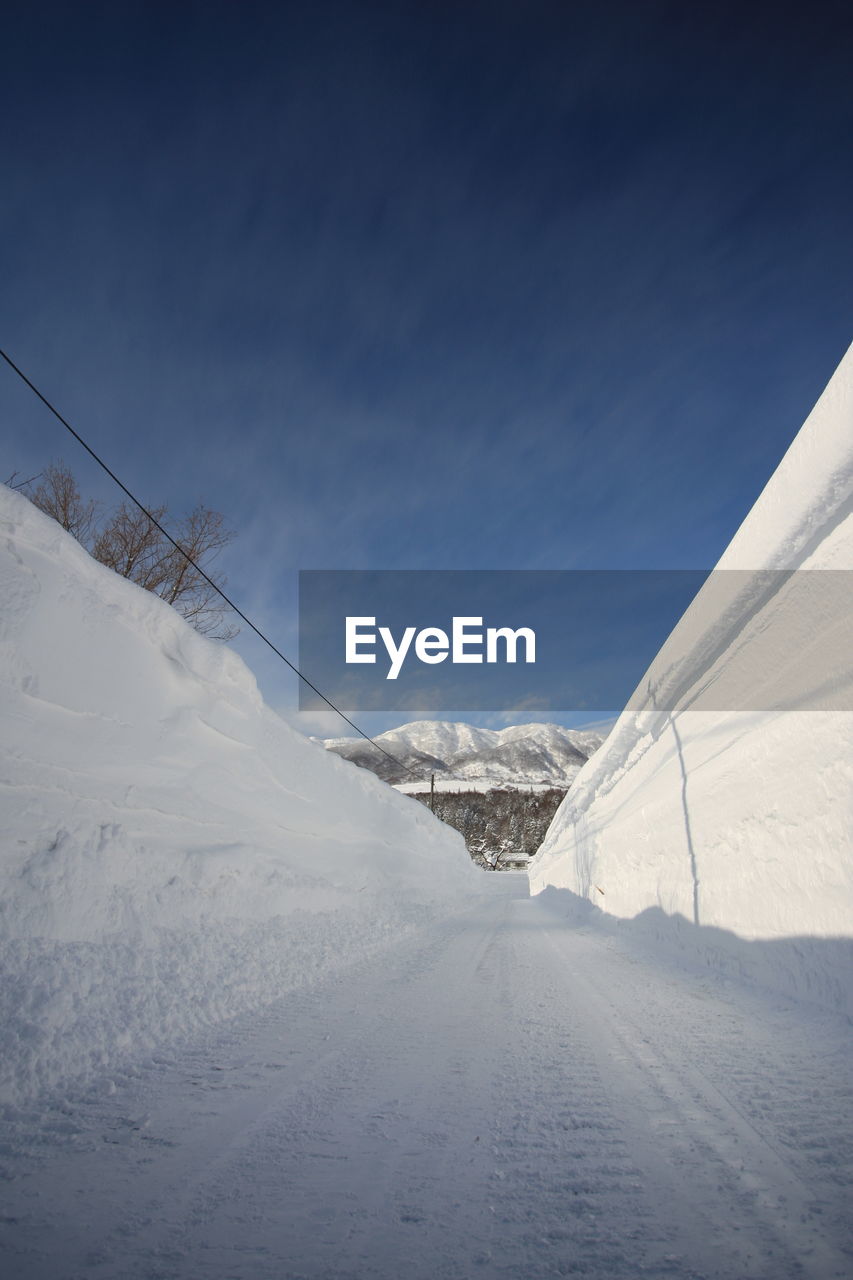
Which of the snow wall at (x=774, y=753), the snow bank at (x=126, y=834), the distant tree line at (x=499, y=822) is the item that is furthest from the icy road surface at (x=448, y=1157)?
the distant tree line at (x=499, y=822)

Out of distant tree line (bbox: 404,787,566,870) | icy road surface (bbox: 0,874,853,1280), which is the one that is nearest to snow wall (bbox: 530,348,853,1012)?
icy road surface (bbox: 0,874,853,1280)

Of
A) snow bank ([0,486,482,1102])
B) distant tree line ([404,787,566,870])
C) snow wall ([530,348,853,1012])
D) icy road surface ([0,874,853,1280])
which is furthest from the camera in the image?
distant tree line ([404,787,566,870])

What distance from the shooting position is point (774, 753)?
5469mm

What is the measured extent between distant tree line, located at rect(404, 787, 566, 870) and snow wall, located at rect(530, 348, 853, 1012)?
197 feet

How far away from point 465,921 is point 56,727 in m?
11.1

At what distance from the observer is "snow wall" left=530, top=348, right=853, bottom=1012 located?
14.0ft

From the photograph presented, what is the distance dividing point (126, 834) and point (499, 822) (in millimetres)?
86666

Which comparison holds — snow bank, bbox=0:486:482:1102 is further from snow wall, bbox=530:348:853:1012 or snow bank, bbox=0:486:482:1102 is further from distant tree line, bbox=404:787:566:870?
distant tree line, bbox=404:787:566:870

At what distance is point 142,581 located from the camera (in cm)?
1631

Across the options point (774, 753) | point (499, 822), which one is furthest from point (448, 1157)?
point (499, 822)

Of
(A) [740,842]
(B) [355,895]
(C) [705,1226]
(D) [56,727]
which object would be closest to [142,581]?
(B) [355,895]

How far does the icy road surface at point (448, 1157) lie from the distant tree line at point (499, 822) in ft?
211

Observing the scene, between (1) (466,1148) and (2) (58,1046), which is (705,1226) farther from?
(2) (58,1046)

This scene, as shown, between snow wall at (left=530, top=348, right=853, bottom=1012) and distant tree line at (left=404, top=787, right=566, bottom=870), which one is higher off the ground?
snow wall at (left=530, top=348, right=853, bottom=1012)
